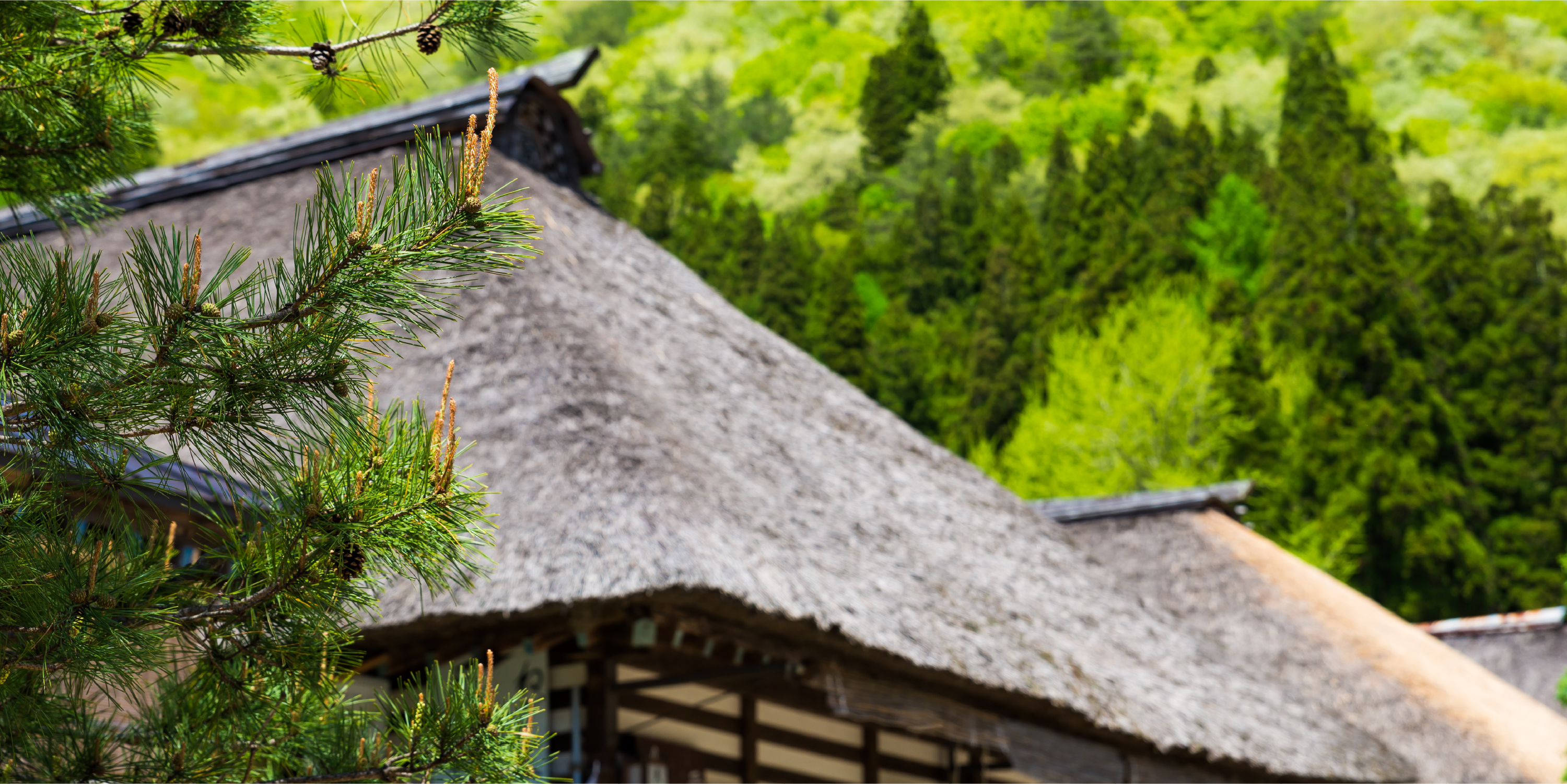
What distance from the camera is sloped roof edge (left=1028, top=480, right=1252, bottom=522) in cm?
1152

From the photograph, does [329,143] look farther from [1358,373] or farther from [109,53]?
[1358,373]

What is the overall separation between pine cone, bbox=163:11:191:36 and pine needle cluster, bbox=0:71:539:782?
640mm

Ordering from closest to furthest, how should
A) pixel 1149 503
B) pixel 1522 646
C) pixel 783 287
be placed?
pixel 1149 503 → pixel 1522 646 → pixel 783 287

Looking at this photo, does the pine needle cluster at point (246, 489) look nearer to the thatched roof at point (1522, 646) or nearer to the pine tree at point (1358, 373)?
the thatched roof at point (1522, 646)

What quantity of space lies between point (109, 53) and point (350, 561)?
3.77 ft

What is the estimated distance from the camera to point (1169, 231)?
28.7m

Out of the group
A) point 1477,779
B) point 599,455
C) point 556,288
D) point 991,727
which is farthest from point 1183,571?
point 599,455

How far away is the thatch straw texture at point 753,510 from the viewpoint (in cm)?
423

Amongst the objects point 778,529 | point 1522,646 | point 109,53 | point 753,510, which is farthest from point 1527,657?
point 109,53

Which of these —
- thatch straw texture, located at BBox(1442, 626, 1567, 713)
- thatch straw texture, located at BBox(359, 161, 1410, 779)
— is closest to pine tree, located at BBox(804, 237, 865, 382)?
thatch straw texture, located at BBox(1442, 626, 1567, 713)

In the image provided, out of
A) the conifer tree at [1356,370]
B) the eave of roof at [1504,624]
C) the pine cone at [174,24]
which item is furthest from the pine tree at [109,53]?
the conifer tree at [1356,370]

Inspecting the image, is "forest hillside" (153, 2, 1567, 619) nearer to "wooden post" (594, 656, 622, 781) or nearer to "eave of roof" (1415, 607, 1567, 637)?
"eave of roof" (1415, 607, 1567, 637)

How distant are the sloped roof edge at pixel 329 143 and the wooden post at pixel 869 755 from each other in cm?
406

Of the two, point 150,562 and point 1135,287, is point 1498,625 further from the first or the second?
point 150,562
